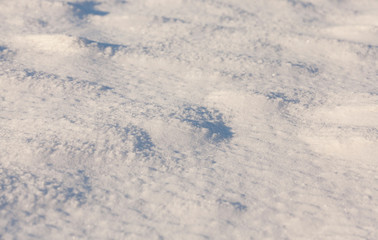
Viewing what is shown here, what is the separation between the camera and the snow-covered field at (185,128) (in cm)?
270

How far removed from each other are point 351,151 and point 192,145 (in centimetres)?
164

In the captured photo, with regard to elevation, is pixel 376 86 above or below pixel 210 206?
above

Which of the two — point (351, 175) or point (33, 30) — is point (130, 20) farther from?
point (351, 175)

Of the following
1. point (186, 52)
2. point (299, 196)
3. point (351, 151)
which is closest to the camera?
point (299, 196)

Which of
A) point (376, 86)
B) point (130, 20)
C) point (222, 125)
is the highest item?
point (130, 20)

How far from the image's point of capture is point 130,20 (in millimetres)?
6363

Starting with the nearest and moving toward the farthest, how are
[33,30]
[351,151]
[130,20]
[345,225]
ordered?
[345,225] < [351,151] < [33,30] < [130,20]

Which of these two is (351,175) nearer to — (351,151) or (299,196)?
(351,151)

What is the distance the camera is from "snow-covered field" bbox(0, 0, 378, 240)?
270cm

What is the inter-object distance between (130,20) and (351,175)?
4857mm

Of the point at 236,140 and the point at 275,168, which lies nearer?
the point at 275,168

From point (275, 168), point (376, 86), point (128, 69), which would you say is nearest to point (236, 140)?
point (275, 168)

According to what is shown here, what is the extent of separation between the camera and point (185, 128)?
143 inches

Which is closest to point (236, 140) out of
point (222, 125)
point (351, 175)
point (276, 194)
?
point (222, 125)
